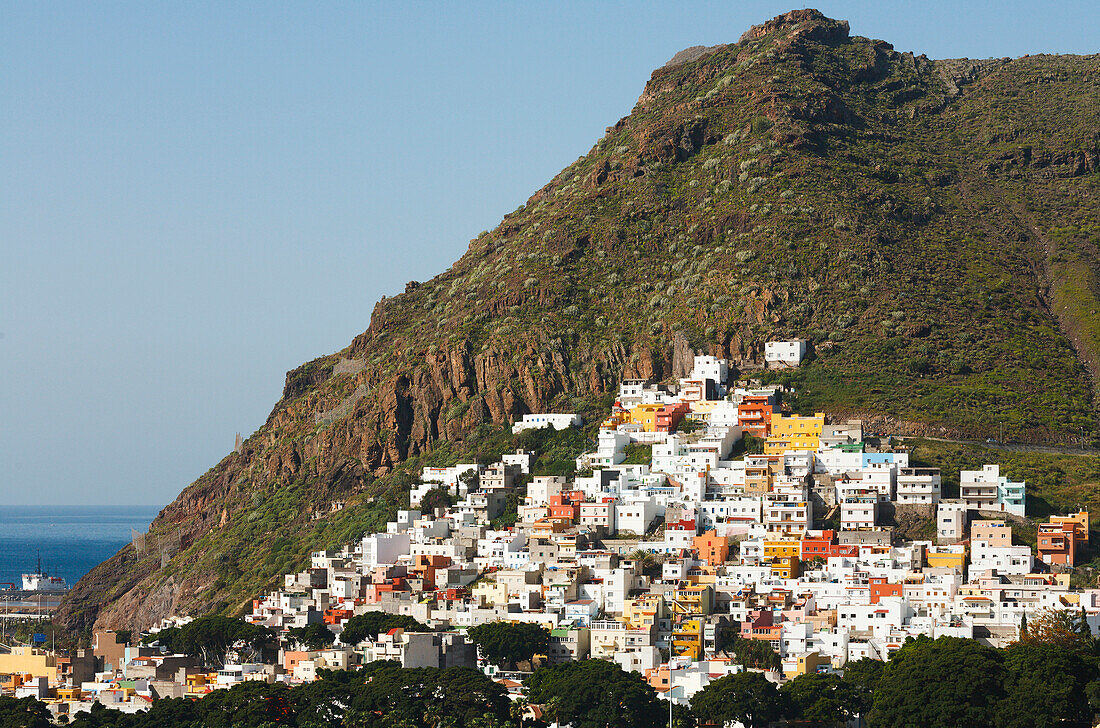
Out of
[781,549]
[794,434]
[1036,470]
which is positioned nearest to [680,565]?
[781,549]

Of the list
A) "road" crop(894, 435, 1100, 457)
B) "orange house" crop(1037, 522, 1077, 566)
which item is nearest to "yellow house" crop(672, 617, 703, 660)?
"orange house" crop(1037, 522, 1077, 566)

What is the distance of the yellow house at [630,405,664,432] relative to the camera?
107 metres

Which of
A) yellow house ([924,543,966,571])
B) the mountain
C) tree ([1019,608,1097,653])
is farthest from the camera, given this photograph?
the mountain

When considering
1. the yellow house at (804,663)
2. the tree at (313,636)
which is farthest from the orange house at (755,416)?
the tree at (313,636)

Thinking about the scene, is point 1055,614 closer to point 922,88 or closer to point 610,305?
point 610,305

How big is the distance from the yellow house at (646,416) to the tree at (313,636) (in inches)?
1087

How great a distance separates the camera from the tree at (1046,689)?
213ft

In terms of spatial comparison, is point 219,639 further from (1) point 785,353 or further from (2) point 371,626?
(1) point 785,353

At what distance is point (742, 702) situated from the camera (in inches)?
2719

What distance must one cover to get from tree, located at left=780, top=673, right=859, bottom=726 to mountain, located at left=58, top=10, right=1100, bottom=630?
34.5 m

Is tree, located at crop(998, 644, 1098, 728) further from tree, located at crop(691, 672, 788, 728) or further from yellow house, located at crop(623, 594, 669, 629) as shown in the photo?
yellow house, located at crop(623, 594, 669, 629)

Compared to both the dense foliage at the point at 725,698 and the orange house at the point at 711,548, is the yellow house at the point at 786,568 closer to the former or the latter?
the orange house at the point at 711,548

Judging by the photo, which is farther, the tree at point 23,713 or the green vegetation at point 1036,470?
the green vegetation at point 1036,470

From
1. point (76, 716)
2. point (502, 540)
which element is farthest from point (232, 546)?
point (76, 716)
